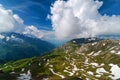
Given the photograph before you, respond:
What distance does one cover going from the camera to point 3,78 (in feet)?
580

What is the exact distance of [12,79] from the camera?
185000mm

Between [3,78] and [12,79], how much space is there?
987 cm
